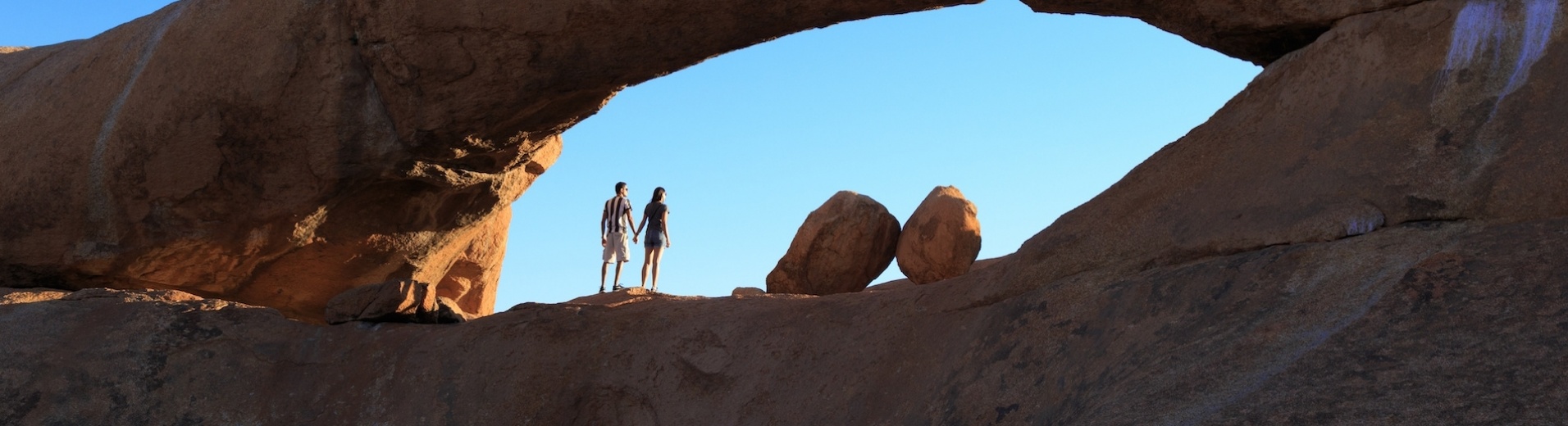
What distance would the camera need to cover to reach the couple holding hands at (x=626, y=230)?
10188mm

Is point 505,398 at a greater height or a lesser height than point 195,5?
lesser

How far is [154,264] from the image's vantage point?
7.26 meters

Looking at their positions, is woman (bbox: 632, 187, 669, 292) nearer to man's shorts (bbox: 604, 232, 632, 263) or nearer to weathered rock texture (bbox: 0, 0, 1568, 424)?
man's shorts (bbox: 604, 232, 632, 263)

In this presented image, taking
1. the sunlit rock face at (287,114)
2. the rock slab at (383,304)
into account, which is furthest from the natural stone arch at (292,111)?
the rock slab at (383,304)

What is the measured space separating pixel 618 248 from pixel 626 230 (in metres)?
0.16

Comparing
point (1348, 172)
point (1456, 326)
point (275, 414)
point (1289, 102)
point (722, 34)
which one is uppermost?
point (722, 34)

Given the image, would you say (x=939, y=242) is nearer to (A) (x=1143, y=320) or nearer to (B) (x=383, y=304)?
(B) (x=383, y=304)

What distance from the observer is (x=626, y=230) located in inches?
404

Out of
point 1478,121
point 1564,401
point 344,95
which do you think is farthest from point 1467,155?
point 344,95

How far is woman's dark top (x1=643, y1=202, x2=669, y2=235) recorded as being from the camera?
33.4 ft

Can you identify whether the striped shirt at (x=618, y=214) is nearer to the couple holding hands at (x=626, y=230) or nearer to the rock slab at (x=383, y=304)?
the couple holding hands at (x=626, y=230)

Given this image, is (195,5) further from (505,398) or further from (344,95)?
(505,398)

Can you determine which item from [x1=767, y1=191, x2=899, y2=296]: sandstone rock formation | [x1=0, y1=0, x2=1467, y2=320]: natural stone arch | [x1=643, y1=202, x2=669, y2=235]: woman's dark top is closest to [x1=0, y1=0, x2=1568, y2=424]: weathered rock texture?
[x1=0, y1=0, x2=1467, y2=320]: natural stone arch

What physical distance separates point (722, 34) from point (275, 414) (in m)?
2.71
